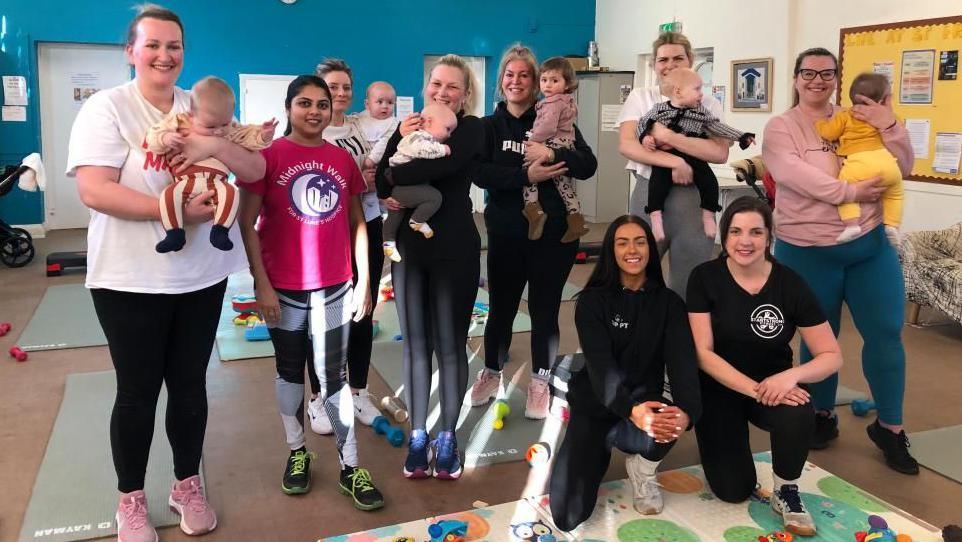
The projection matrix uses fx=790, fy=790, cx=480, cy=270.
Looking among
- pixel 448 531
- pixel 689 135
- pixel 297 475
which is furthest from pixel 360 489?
pixel 689 135

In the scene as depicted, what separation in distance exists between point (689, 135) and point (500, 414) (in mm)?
1374

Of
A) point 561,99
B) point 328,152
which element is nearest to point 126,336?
point 328,152

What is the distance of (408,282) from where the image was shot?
2689mm

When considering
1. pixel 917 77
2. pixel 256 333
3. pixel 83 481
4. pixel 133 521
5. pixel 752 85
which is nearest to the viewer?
pixel 133 521

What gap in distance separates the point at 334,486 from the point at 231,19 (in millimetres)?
7523

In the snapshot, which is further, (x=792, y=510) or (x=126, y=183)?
(x=792, y=510)

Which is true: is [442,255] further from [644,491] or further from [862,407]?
[862,407]

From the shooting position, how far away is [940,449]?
3.12 meters

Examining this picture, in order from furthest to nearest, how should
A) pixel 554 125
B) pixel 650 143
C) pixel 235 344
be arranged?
A: 1. pixel 235 344
2. pixel 554 125
3. pixel 650 143

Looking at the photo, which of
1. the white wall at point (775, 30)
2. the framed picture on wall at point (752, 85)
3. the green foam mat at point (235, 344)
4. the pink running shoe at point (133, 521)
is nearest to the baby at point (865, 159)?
the pink running shoe at point (133, 521)

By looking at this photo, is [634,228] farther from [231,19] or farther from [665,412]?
[231,19]

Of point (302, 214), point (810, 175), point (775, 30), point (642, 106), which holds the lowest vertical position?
point (302, 214)

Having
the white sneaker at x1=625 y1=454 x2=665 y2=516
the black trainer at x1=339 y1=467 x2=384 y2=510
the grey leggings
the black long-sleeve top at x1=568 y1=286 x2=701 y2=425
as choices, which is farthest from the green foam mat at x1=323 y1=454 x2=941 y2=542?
the grey leggings

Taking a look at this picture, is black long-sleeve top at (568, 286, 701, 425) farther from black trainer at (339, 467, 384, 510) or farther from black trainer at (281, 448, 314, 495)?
black trainer at (281, 448, 314, 495)
